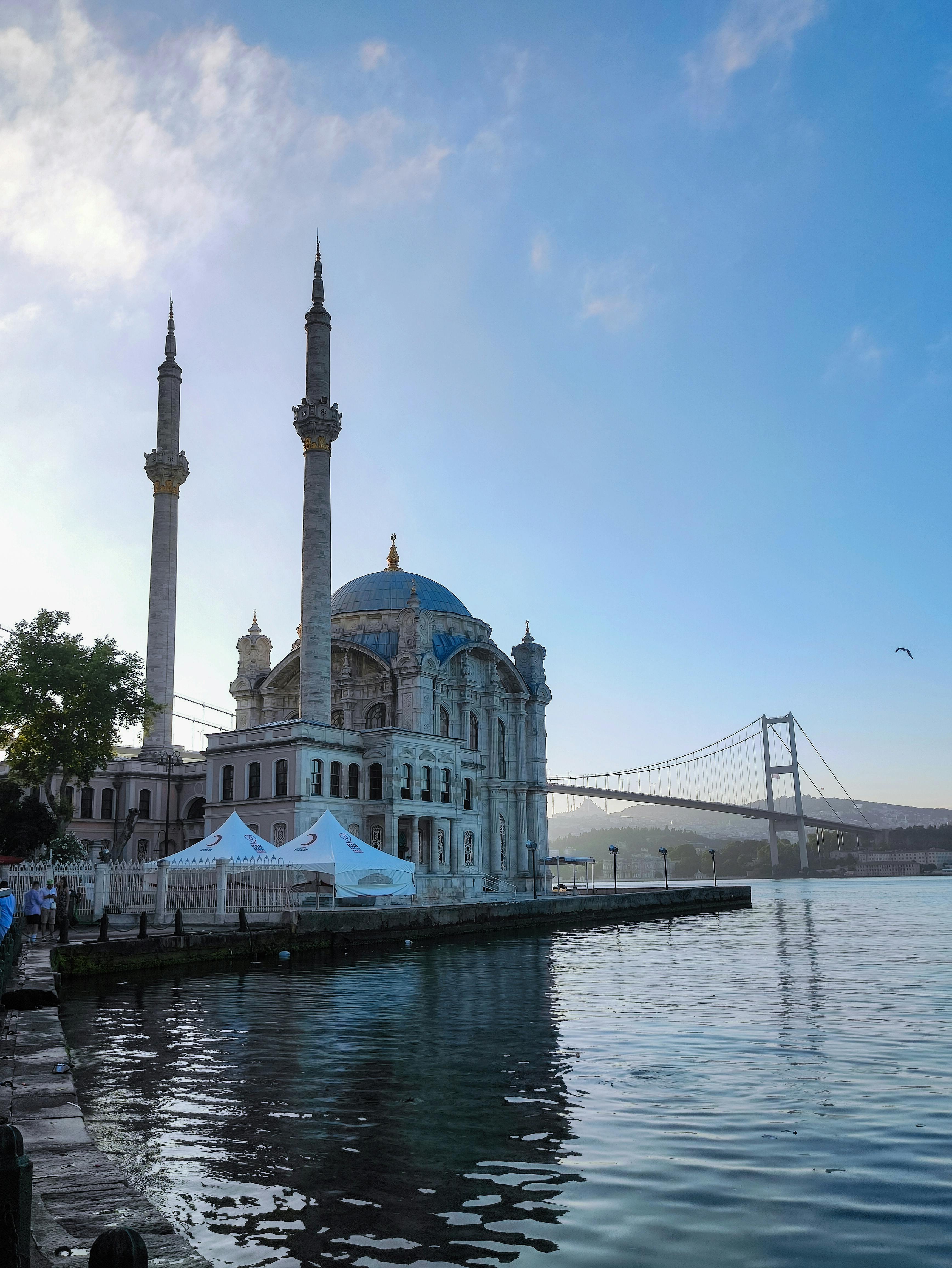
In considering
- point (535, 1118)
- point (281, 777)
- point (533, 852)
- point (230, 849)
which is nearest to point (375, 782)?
point (281, 777)

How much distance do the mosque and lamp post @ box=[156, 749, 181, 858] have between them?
0.36ft

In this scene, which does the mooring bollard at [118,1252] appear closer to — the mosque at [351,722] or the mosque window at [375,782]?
the mosque at [351,722]

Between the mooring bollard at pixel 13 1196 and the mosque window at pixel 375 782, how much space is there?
139ft

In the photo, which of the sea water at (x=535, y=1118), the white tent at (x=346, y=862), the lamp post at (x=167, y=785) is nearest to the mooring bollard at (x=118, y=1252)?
the sea water at (x=535, y=1118)

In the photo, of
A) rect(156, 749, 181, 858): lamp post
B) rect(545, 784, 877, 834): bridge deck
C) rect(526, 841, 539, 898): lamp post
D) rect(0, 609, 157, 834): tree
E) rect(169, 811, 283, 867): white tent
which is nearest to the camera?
rect(169, 811, 283, 867): white tent

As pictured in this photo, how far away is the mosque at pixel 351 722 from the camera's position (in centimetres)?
4322

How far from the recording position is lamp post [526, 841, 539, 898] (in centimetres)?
5578

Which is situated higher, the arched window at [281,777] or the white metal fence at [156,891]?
the arched window at [281,777]

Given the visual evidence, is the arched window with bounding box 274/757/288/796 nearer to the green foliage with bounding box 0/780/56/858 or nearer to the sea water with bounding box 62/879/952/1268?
the green foliage with bounding box 0/780/56/858

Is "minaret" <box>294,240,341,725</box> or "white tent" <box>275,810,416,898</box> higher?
"minaret" <box>294,240,341,725</box>

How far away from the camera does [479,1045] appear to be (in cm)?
1264

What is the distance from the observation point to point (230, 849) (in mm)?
29141

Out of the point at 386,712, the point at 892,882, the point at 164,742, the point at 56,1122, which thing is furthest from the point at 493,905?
the point at 892,882

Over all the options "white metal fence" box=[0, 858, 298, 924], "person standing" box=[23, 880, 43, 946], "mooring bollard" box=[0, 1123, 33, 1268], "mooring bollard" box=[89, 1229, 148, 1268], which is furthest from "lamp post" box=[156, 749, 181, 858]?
"mooring bollard" box=[89, 1229, 148, 1268]
